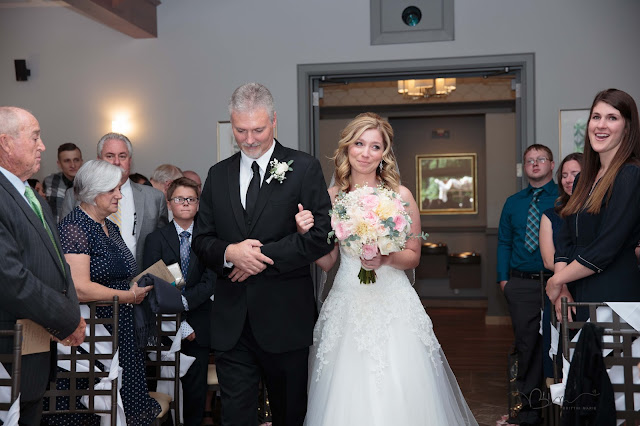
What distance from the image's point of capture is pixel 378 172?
A: 3.71m

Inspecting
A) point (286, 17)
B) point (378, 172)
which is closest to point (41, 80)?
point (286, 17)

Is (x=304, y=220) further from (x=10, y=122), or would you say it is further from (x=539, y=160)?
(x=539, y=160)

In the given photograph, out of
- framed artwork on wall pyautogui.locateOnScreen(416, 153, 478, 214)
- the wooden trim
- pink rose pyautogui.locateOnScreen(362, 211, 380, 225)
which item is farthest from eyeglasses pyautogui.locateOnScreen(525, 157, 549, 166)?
framed artwork on wall pyautogui.locateOnScreen(416, 153, 478, 214)

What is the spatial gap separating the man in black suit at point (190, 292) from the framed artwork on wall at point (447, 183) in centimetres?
821

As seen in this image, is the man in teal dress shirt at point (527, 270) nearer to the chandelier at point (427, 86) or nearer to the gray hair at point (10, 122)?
the gray hair at point (10, 122)

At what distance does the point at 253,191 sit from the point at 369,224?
53 centimetres

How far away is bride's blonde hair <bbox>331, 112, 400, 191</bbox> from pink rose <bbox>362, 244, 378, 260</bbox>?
1.89ft

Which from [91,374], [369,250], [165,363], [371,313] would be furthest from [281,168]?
[165,363]

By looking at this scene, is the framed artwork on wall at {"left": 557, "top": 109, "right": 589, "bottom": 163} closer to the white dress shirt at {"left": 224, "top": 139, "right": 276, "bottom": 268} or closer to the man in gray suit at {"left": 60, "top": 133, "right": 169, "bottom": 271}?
the man in gray suit at {"left": 60, "top": 133, "right": 169, "bottom": 271}

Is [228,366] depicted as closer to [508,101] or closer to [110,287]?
[110,287]

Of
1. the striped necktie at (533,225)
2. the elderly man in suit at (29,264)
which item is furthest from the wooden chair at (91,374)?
the striped necktie at (533,225)

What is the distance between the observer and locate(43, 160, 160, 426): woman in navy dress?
3.43 m

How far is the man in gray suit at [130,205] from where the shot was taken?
14.9 ft

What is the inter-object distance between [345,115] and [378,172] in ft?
27.0
